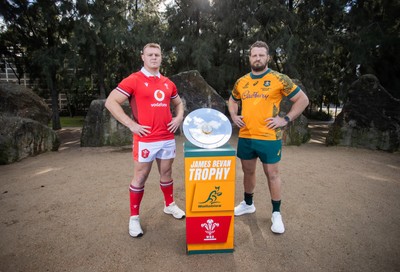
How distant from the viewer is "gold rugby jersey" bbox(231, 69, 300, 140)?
2553 mm

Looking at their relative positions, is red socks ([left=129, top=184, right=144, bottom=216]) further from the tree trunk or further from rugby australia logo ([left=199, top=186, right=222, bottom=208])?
the tree trunk

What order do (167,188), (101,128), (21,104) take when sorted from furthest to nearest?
(21,104)
(101,128)
(167,188)

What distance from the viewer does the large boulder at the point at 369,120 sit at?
6.05 m

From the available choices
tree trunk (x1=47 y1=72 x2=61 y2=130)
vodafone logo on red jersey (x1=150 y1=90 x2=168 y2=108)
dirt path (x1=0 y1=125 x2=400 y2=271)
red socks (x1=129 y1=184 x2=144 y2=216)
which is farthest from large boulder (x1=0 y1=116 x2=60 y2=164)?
tree trunk (x1=47 y1=72 x2=61 y2=130)

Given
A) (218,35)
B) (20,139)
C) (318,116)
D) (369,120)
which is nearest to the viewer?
(20,139)

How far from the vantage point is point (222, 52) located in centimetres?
1012

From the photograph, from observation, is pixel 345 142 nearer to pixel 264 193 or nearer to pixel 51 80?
pixel 264 193

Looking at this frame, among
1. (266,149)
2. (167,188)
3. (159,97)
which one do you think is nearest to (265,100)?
(266,149)

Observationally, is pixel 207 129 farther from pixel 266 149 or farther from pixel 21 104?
pixel 21 104

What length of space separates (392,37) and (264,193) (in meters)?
7.17

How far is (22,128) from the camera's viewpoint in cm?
531

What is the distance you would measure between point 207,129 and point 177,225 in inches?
44.6

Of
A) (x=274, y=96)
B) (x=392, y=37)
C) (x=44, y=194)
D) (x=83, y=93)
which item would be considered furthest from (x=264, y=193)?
(x=83, y=93)

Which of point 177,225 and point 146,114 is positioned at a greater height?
point 146,114
